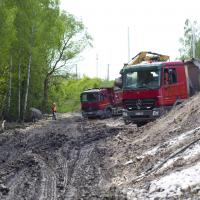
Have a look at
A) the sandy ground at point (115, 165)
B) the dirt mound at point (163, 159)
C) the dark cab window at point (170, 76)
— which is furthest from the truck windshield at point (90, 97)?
the dirt mound at point (163, 159)

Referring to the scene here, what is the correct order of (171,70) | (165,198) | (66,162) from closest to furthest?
(165,198) < (66,162) < (171,70)

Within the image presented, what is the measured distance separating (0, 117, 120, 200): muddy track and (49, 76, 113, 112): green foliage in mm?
34242

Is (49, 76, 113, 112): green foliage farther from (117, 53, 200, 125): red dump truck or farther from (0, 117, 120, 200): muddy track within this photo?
(0, 117, 120, 200): muddy track

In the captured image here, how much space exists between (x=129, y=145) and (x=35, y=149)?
13.4ft

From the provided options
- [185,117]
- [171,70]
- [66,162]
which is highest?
[171,70]

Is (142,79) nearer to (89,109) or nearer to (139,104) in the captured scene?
(139,104)

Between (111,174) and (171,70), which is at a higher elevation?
(171,70)

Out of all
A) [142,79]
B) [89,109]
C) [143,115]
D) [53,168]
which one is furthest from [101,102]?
[53,168]

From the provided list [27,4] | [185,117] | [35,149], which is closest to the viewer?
[185,117]

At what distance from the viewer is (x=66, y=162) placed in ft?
56.2

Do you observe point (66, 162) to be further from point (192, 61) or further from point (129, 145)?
point (192, 61)

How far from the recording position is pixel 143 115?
79.8 feet

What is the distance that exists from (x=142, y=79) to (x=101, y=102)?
62.3 feet

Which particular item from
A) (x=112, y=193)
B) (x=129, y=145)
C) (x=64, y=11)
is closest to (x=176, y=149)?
(x=112, y=193)
